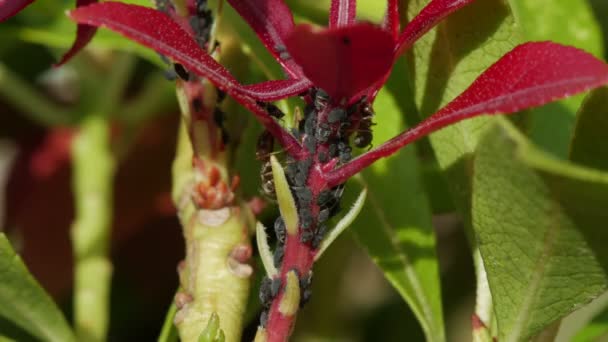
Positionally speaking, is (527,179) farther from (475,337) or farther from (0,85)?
(0,85)

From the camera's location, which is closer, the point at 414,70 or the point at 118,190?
the point at 414,70

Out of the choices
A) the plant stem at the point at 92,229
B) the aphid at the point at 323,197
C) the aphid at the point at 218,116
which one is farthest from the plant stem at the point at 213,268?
the plant stem at the point at 92,229

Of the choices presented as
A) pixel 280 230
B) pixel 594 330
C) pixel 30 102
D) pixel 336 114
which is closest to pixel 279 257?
pixel 280 230

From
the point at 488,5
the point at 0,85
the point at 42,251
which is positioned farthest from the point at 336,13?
the point at 42,251

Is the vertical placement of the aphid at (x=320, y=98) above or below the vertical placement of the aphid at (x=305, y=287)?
above

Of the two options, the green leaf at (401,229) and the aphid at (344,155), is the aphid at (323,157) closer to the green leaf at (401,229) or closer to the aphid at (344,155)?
the aphid at (344,155)

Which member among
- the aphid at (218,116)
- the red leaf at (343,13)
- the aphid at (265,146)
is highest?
the red leaf at (343,13)
